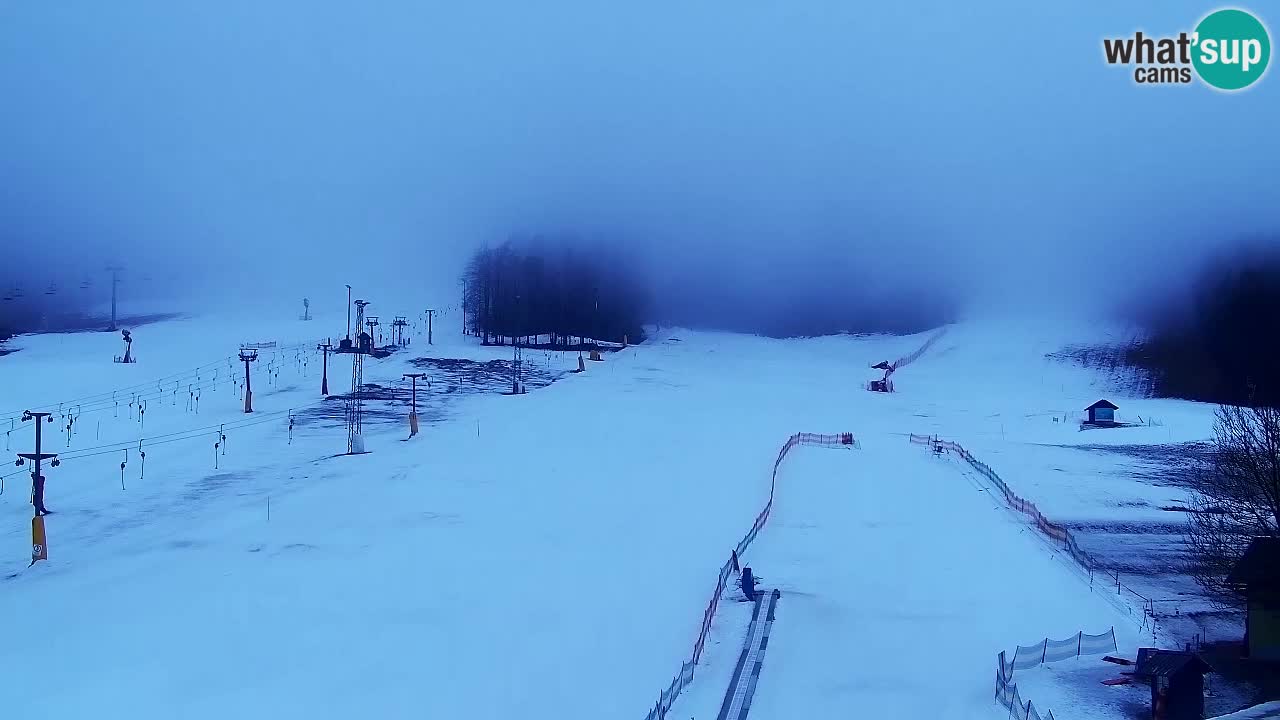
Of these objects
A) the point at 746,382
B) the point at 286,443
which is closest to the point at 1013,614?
the point at 286,443

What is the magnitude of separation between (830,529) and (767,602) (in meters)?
6.51

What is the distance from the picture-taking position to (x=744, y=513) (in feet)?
74.8

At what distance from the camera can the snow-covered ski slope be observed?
12.1m

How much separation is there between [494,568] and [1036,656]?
31.8 feet

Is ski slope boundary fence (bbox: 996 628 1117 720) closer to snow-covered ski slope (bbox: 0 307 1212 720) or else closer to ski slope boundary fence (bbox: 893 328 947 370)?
snow-covered ski slope (bbox: 0 307 1212 720)

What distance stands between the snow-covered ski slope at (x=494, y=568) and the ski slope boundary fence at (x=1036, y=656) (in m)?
0.31

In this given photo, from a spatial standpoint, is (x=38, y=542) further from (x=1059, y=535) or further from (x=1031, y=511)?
(x=1031, y=511)

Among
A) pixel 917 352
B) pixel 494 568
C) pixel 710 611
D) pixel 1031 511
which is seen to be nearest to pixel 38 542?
pixel 494 568

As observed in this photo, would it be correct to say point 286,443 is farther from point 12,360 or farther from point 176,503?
point 12,360

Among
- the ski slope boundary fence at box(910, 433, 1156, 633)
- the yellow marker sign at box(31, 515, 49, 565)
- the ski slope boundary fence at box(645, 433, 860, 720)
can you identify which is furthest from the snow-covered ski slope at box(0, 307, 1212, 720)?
the ski slope boundary fence at box(910, 433, 1156, 633)

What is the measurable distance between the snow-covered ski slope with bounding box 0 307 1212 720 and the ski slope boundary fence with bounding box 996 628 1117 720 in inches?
12.2

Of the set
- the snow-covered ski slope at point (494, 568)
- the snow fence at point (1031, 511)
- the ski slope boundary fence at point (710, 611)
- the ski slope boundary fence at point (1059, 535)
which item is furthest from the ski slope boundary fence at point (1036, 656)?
the snow fence at point (1031, 511)

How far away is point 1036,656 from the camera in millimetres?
12922

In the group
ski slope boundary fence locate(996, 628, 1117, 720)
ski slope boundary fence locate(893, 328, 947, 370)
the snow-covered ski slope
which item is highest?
ski slope boundary fence locate(893, 328, 947, 370)
